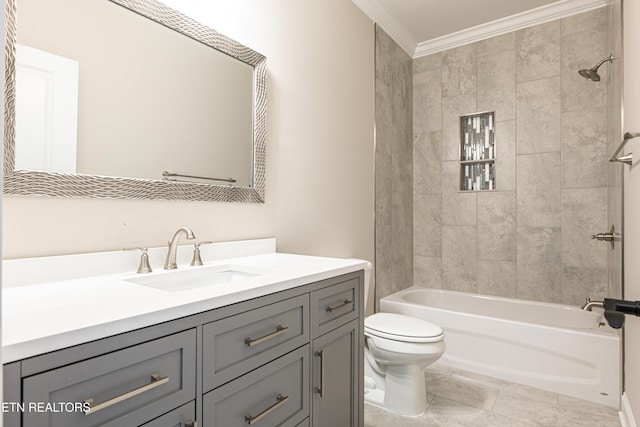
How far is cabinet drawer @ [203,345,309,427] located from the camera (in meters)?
0.87

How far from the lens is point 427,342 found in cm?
181

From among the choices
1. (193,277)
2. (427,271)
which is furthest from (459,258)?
(193,277)

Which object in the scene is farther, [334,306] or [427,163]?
[427,163]

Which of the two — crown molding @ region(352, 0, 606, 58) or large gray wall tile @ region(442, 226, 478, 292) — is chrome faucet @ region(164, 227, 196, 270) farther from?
large gray wall tile @ region(442, 226, 478, 292)

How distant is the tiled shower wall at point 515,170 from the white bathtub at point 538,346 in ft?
0.61

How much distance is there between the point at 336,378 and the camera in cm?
131

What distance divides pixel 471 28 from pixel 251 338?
321 cm

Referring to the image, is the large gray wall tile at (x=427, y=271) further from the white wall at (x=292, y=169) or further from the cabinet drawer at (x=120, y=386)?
the cabinet drawer at (x=120, y=386)

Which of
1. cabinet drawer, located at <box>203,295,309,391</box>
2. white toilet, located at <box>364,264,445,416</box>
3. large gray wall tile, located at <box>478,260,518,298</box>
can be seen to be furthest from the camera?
large gray wall tile, located at <box>478,260,518,298</box>

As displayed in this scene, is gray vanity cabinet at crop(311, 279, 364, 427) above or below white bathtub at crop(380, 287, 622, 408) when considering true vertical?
above

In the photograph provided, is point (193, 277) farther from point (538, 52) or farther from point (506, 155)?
point (538, 52)

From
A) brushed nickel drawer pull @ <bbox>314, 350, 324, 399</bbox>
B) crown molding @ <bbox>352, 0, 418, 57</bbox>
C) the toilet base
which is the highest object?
crown molding @ <bbox>352, 0, 418, 57</bbox>

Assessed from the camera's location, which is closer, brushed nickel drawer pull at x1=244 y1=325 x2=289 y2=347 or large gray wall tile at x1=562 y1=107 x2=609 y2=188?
brushed nickel drawer pull at x1=244 y1=325 x2=289 y2=347

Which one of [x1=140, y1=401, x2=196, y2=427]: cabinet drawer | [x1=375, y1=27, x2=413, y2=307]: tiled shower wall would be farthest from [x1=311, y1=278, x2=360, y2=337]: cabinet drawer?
[x1=375, y1=27, x2=413, y2=307]: tiled shower wall
